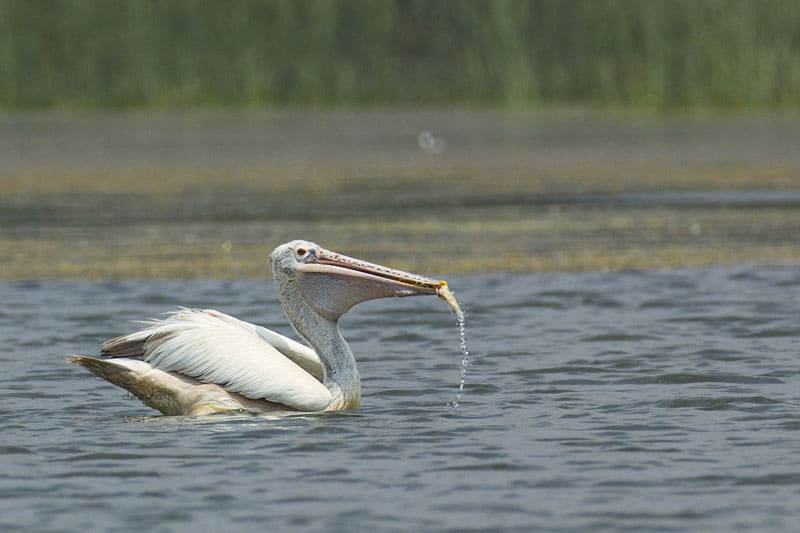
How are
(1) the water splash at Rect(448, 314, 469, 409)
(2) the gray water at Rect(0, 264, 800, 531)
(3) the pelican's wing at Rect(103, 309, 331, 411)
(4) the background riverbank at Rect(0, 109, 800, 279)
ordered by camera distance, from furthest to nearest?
(4) the background riverbank at Rect(0, 109, 800, 279)
(1) the water splash at Rect(448, 314, 469, 409)
(3) the pelican's wing at Rect(103, 309, 331, 411)
(2) the gray water at Rect(0, 264, 800, 531)

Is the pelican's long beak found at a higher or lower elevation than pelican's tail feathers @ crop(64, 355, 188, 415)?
higher

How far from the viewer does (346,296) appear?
25.7ft

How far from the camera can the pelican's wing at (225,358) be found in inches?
290

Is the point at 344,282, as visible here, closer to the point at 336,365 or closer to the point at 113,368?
the point at 336,365

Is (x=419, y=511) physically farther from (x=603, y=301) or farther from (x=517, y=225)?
(x=517, y=225)

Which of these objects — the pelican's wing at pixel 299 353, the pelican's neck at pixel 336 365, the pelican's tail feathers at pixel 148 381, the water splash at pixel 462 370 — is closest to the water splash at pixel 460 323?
→ the water splash at pixel 462 370

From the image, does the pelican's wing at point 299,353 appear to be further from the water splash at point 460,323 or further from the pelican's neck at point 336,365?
the water splash at point 460,323

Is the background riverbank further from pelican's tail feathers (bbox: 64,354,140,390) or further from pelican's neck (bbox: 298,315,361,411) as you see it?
pelican's tail feathers (bbox: 64,354,140,390)

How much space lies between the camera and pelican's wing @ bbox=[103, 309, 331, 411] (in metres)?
7.36

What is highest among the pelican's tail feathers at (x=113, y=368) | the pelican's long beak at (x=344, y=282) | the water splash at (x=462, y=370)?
the pelican's long beak at (x=344, y=282)

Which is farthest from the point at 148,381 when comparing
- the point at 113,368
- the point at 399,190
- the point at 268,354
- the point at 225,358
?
the point at 399,190

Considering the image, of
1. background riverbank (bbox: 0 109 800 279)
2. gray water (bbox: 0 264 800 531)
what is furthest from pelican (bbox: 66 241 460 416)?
background riverbank (bbox: 0 109 800 279)

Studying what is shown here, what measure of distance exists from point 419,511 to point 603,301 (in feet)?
16.6

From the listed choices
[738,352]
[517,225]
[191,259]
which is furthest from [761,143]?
[738,352]
